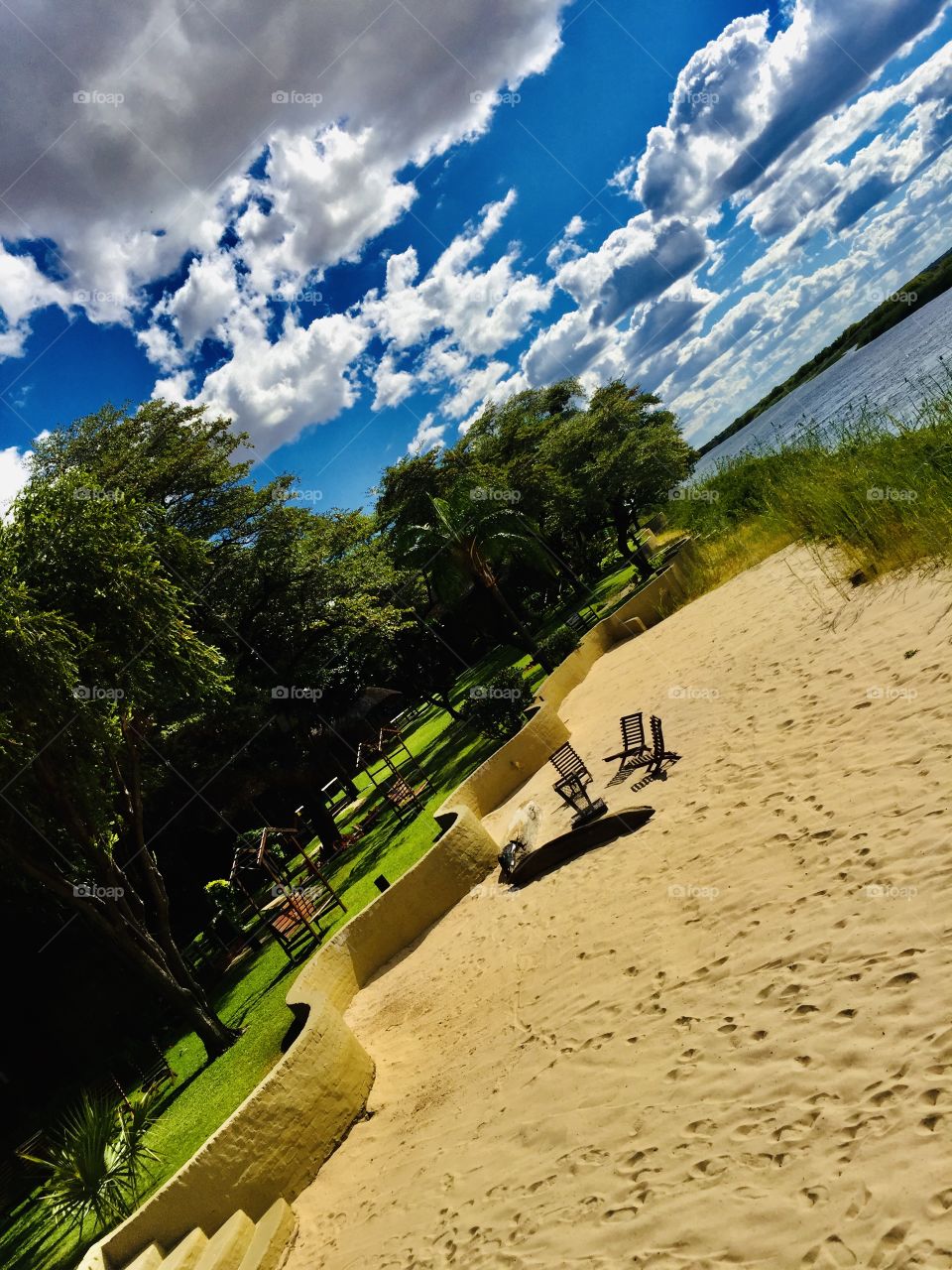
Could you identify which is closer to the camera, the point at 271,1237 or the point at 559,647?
→ the point at 271,1237

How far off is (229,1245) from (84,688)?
712cm

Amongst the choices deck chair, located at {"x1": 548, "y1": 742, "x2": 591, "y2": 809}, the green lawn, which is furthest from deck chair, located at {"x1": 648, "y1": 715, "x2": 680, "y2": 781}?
the green lawn

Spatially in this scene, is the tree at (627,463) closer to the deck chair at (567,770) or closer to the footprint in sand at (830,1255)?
the deck chair at (567,770)

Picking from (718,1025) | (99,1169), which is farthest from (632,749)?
(99,1169)

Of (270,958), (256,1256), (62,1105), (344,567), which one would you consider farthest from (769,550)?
(62,1105)

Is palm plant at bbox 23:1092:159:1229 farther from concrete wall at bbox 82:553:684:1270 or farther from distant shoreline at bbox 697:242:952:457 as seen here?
distant shoreline at bbox 697:242:952:457

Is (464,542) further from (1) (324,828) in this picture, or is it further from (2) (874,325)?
(2) (874,325)

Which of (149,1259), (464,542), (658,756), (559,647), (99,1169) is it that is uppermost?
(464,542)

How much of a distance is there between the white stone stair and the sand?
289 mm

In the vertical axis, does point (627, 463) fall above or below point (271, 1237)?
above

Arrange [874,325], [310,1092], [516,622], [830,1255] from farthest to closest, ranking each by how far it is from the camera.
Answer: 1. [874,325]
2. [516,622]
3. [310,1092]
4. [830,1255]

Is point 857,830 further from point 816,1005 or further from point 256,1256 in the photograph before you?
Result: point 256,1256

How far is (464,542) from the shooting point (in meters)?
23.6

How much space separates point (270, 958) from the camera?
50.9 feet
